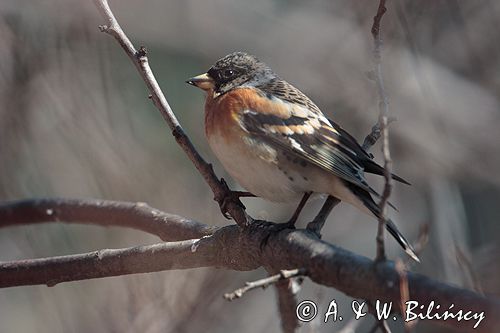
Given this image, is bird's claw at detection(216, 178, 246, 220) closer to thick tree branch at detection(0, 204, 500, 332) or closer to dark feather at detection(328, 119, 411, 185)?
thick tree branch at detection(0, 204, 500, 332)

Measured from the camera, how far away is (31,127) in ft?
15.4

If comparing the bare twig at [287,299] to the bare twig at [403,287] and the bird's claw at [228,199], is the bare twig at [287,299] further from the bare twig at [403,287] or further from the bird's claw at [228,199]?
the bird's claw at [228,199]

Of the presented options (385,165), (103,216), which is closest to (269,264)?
(385,165)

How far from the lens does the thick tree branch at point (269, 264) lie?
1.62 metres

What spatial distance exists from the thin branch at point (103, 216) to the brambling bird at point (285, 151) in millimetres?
337

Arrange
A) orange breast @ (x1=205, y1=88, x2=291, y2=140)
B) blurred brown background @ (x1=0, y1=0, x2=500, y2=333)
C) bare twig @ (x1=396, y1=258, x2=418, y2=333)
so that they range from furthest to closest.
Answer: blurred brown background @ (x1=0, y1=0, x2=500, y2=333)
orange breast @ (x1=205, y1=88, x2=291, y2=140)
bare twig @ (x1=396, y1=258, x2=418, y2=333)

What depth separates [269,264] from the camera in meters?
2.37

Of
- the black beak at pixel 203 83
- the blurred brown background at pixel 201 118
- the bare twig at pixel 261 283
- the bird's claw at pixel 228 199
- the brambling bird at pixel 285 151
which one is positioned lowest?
the blurred brown background at pixel 201 118

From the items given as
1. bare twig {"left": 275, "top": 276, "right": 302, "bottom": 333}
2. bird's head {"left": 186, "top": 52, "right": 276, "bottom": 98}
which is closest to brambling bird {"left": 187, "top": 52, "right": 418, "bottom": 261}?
bird's head {"left": 186, "top": 52, "right": 276, "bottom": 98}

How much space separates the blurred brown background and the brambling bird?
575 millimetres

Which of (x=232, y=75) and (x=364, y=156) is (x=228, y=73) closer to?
(x=232, y=75)

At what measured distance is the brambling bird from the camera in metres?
3.04

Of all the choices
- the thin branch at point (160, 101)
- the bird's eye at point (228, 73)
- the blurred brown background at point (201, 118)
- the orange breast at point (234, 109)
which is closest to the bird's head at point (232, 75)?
the bird's eye at point (228, 73)

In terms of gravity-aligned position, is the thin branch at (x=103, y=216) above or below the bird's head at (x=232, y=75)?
below
